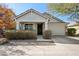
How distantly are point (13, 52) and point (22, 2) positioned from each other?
5.52 ft

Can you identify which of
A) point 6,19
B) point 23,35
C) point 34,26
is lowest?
point 23,35

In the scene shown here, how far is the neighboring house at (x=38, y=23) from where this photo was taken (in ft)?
22.6

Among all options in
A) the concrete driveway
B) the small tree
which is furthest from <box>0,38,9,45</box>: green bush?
the small tree

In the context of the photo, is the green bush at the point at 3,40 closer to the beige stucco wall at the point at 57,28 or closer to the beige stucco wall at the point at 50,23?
the beige stucco wall at the point at 50,23

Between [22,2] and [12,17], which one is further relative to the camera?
[12,17]

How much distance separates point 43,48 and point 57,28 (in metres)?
1.02

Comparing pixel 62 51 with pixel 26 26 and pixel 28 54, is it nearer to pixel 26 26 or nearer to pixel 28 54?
pixel 28 54

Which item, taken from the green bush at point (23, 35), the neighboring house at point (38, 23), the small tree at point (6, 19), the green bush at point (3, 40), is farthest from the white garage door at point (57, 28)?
the green bush at point (3, 40)

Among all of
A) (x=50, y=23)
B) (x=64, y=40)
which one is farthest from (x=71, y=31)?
(x=50, y=23)

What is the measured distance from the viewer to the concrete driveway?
6.35 metres

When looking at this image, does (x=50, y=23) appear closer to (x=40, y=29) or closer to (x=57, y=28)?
(x=57, y=28)

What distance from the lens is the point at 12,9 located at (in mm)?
6777

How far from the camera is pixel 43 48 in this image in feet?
21.4

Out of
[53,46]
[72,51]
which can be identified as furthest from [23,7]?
[72,51]
